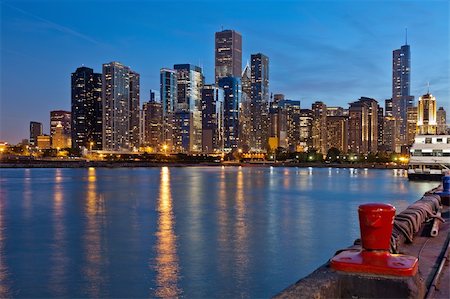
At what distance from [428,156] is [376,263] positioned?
283 ft

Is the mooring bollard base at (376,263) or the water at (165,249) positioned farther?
the water at (165,249)

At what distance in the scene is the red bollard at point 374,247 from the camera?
6.04 metres

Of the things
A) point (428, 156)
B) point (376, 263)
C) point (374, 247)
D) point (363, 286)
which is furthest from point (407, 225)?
point (428, 156)

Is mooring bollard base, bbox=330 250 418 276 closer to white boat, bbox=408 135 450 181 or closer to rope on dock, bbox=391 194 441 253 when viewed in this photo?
rope on dock, bbox=391 194 441 253

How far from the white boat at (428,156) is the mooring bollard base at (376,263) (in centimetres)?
8270

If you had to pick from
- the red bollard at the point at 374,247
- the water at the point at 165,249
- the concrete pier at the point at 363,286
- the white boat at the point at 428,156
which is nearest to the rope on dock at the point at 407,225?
the concrete pier at the point at 363,286

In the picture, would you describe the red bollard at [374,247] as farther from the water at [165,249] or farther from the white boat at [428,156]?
the white boat at [428,156]

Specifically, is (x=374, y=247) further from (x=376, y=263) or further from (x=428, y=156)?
(x=428, y=156)

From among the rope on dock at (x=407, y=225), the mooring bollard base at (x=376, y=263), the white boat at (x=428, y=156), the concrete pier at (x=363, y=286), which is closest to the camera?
the concrete pier at (x=363, y=286)

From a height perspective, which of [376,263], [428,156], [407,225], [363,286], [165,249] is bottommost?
[165,249]

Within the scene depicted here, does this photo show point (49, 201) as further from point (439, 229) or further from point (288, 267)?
point (439, 229)

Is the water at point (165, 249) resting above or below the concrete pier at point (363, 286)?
below

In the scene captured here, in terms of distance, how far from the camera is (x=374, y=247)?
639 cm

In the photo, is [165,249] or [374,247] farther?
[165,249]
